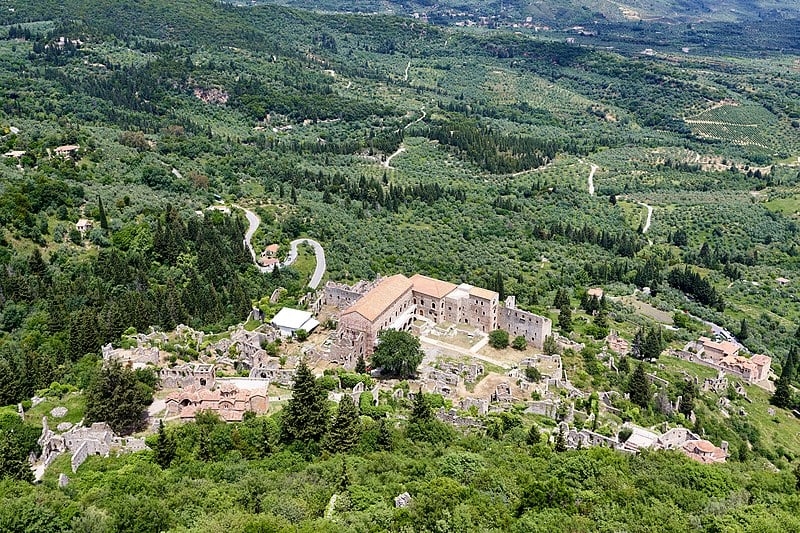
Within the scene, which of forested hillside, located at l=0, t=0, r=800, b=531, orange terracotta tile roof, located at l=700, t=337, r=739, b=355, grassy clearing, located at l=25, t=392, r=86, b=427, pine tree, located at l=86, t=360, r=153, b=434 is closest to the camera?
forested hillside, located at l=0, t=0, r=800, b=531

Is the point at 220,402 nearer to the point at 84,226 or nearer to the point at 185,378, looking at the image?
the point at 185,378

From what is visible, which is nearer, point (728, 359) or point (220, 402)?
point (220, 402)

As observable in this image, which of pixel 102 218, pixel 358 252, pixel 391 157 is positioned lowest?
pixel 391 157

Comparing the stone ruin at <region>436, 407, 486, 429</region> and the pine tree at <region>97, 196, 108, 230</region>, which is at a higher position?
the stone ruin at <region>436, 407, 486, 429</region>

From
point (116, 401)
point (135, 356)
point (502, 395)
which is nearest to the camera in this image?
point (116, 401)

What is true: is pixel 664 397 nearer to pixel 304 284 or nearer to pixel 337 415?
pixel 337 415

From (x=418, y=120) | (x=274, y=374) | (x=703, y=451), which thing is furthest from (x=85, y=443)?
(x=418, y=120)

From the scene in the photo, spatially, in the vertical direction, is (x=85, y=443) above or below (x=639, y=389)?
above

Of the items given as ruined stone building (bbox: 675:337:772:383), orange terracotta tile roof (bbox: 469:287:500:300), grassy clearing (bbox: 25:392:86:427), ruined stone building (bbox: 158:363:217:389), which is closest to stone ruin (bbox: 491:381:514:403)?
orange terracotta tile roof (bbox: 469:287:500:300)

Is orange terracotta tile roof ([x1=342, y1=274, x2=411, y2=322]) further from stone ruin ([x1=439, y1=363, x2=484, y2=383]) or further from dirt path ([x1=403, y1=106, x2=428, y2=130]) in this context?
dirt path ([x1=403, y1=106, x2=428, y2=130])

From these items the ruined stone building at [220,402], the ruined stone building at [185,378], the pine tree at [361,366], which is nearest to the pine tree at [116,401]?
the ruined stone building at [220,402]
